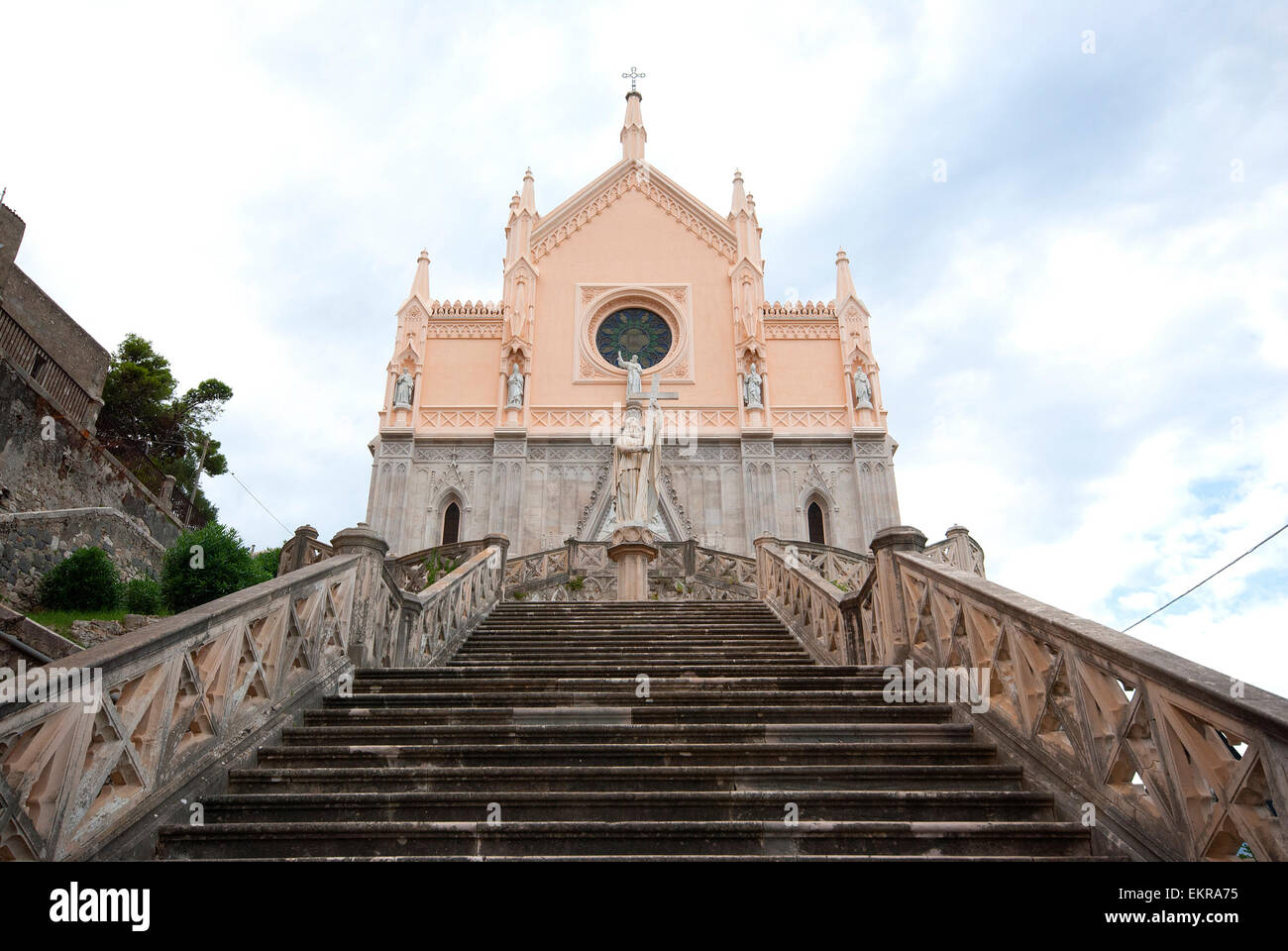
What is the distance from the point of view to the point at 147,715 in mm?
4016

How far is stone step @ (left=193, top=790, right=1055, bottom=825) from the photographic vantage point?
407cm

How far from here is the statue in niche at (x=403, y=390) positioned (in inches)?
1077

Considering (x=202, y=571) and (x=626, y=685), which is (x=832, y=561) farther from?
(x=626, y=685)

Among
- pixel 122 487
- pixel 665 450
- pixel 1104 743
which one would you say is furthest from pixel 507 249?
pixel 1104 743

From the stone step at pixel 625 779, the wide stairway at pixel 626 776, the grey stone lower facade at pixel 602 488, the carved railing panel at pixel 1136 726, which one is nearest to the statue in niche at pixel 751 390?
the grey stone lower facade at pixel 602 488

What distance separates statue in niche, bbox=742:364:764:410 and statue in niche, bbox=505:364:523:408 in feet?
23.8

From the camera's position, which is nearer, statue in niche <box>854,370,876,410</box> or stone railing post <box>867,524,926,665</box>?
stone railing post <box>867,524,926,665</box>

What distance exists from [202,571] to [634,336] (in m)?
17.8

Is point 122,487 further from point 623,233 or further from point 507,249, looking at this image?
point 623,233

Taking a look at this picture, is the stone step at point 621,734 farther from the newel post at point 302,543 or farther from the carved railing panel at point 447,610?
the newel post at point 302,543

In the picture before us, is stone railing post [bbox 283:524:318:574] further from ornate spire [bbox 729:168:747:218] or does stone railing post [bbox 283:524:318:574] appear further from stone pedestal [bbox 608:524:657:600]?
ornate spire [bbox 729:168:747:218]

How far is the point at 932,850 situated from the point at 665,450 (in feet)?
75.6

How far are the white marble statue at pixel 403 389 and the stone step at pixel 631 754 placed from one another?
23.6 metres

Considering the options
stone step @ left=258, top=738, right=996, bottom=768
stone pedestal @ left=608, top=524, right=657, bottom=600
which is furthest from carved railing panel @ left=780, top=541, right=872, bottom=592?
stone step @ left=258, top=738, right=996, bottom=768
